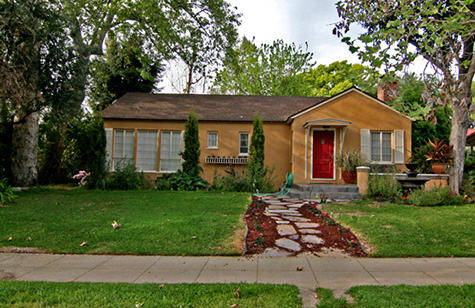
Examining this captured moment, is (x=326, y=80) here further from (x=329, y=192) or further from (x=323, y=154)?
(x=329, y=192)

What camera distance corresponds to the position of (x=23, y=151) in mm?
12766

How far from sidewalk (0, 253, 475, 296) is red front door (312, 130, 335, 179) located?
28.7ft

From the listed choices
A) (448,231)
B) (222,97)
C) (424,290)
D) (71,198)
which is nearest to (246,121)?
(222,97)

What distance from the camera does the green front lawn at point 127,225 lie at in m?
5.23

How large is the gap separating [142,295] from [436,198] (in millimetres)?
9299

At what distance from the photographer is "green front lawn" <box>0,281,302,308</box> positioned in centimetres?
314

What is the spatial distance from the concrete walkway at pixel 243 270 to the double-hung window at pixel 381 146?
9318 millimetres

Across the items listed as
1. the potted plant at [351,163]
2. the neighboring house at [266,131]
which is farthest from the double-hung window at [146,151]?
the potted plant at [351,163]

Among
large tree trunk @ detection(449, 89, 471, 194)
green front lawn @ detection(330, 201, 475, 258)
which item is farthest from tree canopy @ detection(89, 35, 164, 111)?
green front lawn @ detection(330, 201, 475, 258)

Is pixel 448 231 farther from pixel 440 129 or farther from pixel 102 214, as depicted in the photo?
pixel 440 129

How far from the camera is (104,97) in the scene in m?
21.6

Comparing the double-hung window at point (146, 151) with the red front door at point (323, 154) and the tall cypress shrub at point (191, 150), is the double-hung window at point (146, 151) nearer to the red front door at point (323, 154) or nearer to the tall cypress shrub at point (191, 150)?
the tall cypress shrub at point (191, 150)

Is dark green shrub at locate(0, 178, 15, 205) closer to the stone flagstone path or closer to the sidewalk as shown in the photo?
the sidewalk

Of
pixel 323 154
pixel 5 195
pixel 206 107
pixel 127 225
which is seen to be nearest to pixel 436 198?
pixel 323 154
